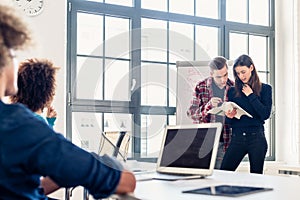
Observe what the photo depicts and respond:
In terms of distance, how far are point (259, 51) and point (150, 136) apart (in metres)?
1.83

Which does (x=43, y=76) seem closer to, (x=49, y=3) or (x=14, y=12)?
(x=14, y=12)

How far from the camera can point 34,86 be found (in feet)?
6.15

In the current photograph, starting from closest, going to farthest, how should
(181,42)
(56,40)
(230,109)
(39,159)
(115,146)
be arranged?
(39,159) → (115,146) → (230,109) → (56,40) → (181,42)

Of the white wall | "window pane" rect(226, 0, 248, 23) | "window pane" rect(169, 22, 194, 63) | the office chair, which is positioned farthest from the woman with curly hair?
"window pane" rect(226, 0, 248, 23)

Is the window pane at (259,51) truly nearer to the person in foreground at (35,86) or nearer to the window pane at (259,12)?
the window pane at (259,12)

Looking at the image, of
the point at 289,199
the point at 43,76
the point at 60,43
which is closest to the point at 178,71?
→ the point at 60,43

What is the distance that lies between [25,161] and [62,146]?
84 mm

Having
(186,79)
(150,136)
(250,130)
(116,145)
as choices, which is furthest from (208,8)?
(116,145)

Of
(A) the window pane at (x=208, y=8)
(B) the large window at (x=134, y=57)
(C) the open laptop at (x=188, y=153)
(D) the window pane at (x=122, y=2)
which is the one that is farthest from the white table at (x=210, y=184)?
(A) the window pane at (x=208, y=8)

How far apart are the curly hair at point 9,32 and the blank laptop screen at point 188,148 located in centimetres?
116

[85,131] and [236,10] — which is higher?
[236,10]

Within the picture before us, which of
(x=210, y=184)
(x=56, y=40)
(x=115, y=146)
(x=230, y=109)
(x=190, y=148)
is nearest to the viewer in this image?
(x=210, y=184)

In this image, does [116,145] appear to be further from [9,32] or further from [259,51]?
[259,51]

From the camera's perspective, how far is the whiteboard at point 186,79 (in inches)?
174
